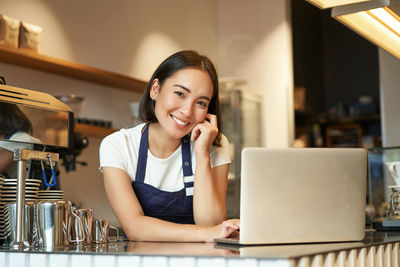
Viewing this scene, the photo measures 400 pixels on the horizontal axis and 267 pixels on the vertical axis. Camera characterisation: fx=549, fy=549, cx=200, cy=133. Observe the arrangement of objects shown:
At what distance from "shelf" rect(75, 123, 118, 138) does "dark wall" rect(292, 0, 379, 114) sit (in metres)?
3.06

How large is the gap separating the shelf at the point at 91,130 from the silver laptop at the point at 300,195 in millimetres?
2320

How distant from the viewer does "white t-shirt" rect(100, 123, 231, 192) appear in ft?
6.38

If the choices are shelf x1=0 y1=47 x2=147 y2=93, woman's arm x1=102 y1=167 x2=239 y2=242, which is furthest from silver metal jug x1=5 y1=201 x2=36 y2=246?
shelf x1=0 y1=47 x2=147 y2=93

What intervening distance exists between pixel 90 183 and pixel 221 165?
2.08 m

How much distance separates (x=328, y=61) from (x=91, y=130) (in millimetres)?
4070

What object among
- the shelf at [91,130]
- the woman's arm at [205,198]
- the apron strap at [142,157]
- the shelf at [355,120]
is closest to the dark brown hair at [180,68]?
the apron strap at [142,157]

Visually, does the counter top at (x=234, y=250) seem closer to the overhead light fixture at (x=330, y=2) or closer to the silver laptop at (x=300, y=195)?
the silver laptop at (x=300, y=195)

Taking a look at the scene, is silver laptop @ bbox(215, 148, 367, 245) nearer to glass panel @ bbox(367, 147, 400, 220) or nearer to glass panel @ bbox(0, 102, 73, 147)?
glass panel @ bbox(0, 102, 73, 147)

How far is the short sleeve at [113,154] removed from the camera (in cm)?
192

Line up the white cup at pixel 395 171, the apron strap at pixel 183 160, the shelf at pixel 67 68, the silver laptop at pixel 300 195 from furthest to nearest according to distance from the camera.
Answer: the shelf at pixel 67 68 → the white cup at pixel 395 171 → the apron strap at pixel 183 160 → the silver laptop at pixel 300 195

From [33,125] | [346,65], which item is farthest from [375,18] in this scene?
[346,65]

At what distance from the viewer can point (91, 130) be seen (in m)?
3.69

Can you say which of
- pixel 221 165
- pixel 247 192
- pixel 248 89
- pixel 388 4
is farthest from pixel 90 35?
pixel 247 192

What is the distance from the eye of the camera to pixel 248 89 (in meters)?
5.16
